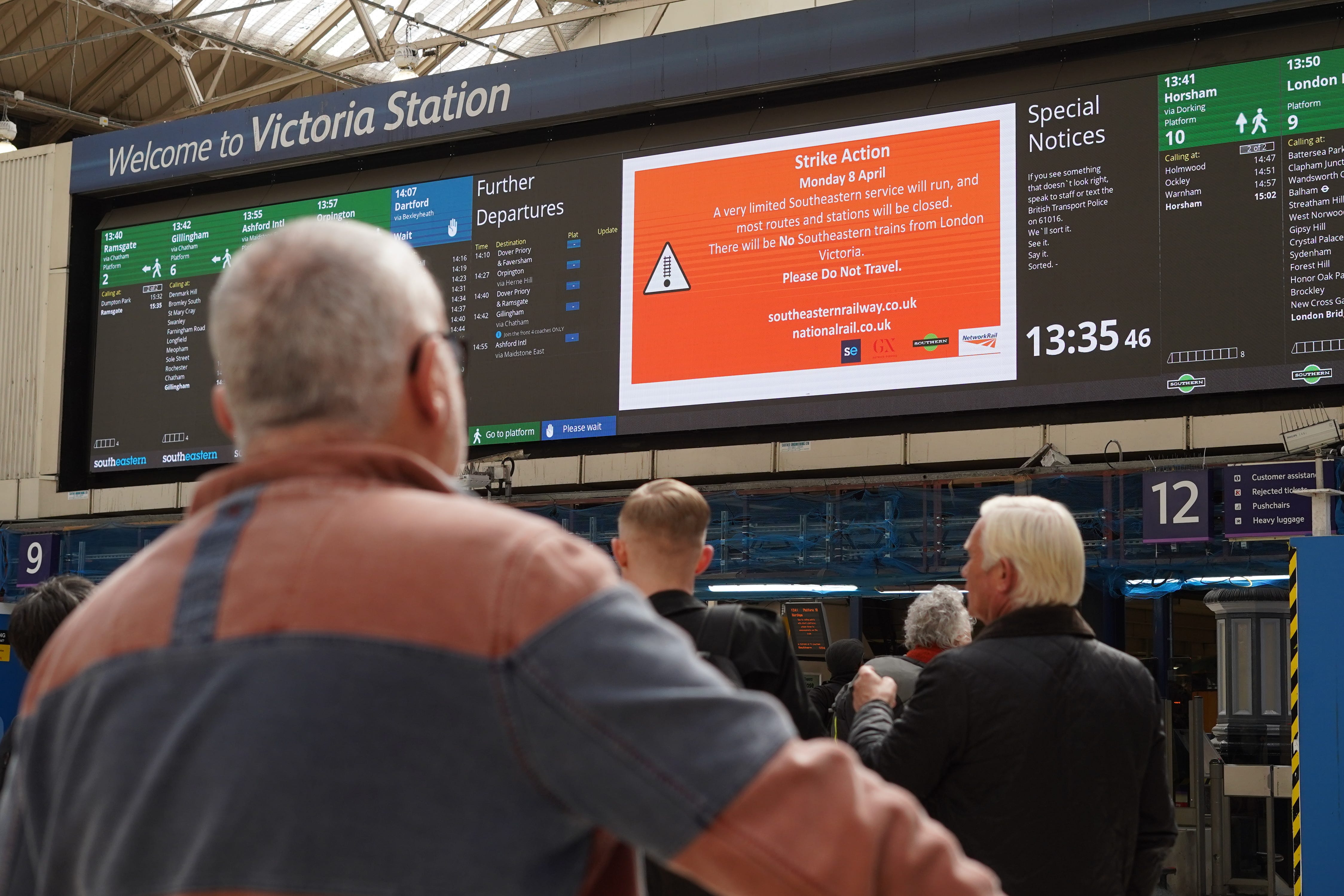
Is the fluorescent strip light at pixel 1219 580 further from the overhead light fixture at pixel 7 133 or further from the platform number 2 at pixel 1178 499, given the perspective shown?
the overhead light fixture at pixel 7 133

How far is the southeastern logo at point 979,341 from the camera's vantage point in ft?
25.5

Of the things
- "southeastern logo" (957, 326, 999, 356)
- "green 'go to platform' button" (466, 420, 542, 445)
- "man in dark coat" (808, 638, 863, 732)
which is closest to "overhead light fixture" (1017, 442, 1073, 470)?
"southeastern logo" (957, 326, 999, 356)

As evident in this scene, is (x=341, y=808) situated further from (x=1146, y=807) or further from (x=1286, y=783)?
(x=1286, y=783)

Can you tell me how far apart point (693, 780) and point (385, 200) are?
9288 mm

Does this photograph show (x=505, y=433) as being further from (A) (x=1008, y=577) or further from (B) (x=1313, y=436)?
(A) (x=1008, y=577)

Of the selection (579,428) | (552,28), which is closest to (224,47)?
(552,28)

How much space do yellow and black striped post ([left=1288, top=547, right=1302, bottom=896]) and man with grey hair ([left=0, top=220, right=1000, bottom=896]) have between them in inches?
207

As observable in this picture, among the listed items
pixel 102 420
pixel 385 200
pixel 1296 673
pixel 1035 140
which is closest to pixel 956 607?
pixel 1296 673

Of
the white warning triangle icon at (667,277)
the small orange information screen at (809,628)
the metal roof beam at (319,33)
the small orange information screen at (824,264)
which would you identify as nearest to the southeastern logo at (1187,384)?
the small orange information screen at (824,264)

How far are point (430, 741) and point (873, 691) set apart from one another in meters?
1.99

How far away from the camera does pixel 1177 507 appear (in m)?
7.39

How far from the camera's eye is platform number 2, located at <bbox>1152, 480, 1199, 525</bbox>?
289 inches

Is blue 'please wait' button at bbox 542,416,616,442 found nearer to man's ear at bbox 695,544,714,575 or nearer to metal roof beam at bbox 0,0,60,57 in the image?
man's ear at bbox 695,544,714,575

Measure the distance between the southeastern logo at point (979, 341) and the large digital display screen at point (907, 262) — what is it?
0.01m
